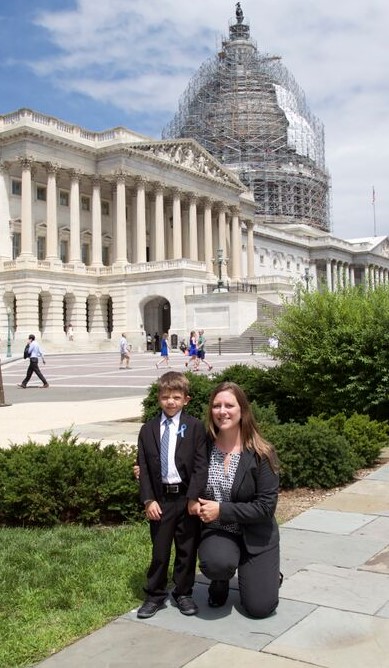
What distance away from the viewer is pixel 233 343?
52219 mm

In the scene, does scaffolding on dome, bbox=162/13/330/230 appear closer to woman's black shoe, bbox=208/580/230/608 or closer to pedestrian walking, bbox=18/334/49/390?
pedestrian walking, bbox=18/334/49/390

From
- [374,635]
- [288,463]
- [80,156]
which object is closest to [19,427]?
[288,463]

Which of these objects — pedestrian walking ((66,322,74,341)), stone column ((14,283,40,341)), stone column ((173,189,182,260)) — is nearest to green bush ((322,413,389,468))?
stone column ((14,283,40,341))

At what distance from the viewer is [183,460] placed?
16.0 ft

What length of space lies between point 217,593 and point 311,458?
4.19 meters

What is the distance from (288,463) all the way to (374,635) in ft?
14.8

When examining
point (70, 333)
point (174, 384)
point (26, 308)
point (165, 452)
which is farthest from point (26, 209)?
point (165, 452)

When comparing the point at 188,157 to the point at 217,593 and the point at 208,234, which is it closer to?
the point at 208,234

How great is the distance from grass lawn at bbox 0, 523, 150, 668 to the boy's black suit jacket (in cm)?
83

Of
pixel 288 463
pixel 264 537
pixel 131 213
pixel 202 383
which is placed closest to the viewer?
pixel 264 537

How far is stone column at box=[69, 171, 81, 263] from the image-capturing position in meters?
60.7

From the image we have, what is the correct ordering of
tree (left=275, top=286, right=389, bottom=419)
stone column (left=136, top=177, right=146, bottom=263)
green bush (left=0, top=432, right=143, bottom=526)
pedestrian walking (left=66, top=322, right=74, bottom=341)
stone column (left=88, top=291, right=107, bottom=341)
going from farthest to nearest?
1. stone column (left=136, top=177, right=146, bottom=263)
2. stone column (left=88, top=291, right=107, bottom=341)
3. pedestrian walking (left=66, top=322, right=74, bottom=341)
4. tree (left=275, top=286, right=389, bottom=419)
5. green bush (left=0, top=432, right=143, bottom=526)

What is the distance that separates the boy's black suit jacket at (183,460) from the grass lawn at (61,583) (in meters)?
0.83

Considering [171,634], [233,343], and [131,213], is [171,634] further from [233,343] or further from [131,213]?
[131,213]
